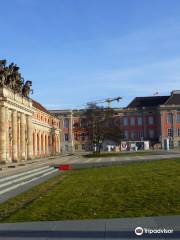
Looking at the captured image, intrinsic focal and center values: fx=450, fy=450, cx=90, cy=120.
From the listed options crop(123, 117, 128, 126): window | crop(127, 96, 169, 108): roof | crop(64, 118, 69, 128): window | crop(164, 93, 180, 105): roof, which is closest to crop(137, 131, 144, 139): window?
crop(123, 117, 128, 126): window

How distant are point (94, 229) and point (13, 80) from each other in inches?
2460

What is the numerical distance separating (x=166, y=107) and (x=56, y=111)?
40696 millimetres

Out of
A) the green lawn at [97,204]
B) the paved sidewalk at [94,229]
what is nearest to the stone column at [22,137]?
the green lawn at [97,204]

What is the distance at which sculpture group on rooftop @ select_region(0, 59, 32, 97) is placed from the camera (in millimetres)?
64625

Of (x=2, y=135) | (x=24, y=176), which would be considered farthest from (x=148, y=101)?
(x=24, y=176)

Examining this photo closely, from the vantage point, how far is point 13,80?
71.1 metres

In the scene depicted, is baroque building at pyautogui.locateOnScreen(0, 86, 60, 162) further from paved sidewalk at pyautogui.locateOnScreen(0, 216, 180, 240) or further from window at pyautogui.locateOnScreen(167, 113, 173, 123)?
window at pyautogui.locateOnScreen(167, 113, 173, 123)

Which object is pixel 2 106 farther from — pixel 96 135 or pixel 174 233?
pixel 174 233

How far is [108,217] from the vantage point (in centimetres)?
1211

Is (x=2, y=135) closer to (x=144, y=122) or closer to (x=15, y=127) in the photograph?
(x=15, y=127)

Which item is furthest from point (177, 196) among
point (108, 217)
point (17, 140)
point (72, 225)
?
point (17, 140)

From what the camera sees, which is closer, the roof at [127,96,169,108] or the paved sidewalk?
the paved sidewalk

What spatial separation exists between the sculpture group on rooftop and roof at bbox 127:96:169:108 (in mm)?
92884

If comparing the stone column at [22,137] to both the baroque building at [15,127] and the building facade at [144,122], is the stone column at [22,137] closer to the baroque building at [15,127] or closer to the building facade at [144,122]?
the baroque building at [15,127]
